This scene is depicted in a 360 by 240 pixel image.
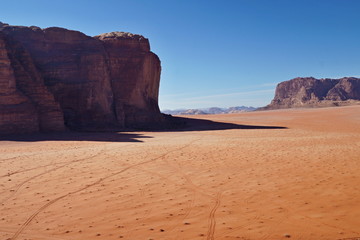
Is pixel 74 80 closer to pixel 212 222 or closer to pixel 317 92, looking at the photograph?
pixel 212 222

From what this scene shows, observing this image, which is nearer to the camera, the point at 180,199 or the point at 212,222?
the point at 212,222

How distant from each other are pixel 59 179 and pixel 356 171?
8748 millimetres

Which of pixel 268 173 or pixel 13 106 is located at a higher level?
pixel 13 106

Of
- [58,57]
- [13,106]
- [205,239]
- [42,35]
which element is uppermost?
[42,35]

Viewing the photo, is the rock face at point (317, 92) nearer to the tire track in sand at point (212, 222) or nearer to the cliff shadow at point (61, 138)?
the cliff shadow at point (61, 138)

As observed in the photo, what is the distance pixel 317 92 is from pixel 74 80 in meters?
143

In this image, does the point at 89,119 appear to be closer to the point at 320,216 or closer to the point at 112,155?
the point at 112,155

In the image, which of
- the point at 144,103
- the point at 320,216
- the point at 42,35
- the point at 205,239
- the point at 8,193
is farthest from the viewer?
the point at 144,103

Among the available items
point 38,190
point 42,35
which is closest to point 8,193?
point 38,190

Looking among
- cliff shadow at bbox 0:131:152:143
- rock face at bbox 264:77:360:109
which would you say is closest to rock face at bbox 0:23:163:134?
cliff shadow at bbox 0:131:152:143

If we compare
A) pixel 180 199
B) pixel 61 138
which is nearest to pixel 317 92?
pixel 61 138

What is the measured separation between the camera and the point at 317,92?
145m

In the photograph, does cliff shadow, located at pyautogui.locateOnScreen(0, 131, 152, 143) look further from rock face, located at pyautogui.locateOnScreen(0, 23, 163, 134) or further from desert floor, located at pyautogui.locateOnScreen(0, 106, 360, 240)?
desert floor, located at pyautogui.locateOnScreen(0, 106, 360, 240)

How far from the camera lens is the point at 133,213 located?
5246 mm
